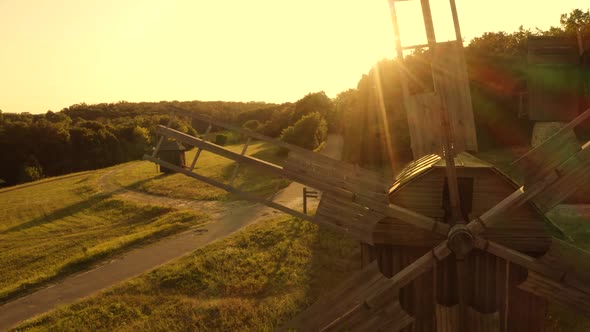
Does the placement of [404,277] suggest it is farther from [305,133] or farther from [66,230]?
[305,133]

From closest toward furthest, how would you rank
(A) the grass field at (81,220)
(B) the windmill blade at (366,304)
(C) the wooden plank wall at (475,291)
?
(B) the windmill blade at (366,304)
(C) the wooden plank wall at (475,291)
(A) the grass field at (81,220)

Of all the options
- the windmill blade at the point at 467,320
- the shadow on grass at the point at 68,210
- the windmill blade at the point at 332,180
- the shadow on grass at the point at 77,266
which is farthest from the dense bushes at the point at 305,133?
the windmill blade at the point at 467,320

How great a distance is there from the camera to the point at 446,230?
7781mm

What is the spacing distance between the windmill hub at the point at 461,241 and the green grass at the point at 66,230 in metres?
19.8

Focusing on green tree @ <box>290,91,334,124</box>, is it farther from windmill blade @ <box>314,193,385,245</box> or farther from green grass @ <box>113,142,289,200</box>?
windmill blade @ <box>314,193,385,245</box>

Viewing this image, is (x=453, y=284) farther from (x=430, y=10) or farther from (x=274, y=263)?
(x=274, y=263)

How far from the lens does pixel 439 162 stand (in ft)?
29.6

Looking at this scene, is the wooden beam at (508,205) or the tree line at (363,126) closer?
the wooden beam at (508,205)

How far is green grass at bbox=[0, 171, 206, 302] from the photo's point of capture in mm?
20378

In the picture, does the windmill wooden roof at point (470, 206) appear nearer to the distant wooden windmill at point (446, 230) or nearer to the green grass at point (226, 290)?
the distant wooden windmill at point (446, 230)

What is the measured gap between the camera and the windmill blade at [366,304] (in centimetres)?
743

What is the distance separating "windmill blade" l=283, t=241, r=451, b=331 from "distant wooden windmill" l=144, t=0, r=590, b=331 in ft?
0.07

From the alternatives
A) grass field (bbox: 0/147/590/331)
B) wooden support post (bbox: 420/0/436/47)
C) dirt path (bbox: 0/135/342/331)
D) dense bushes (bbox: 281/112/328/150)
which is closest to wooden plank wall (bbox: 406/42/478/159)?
wooden support post (bbox: 420/0/436/47)

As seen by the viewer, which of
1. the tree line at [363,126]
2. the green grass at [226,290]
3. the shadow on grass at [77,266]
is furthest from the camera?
the tree line at [363,126]
